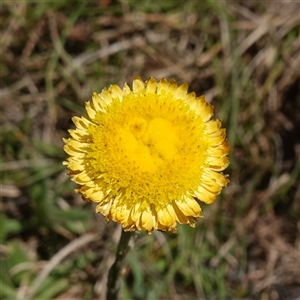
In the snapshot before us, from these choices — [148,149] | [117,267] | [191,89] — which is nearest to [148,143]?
[148,149]

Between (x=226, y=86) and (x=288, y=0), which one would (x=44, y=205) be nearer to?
(x=226, y=86)

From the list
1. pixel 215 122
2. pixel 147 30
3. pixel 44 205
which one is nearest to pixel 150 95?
pixel 215 122

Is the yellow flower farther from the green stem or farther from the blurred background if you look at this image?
the blurred background

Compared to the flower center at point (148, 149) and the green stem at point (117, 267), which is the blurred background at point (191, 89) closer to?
the green stem at point (117, 267)

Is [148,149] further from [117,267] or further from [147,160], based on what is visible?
[117,267]

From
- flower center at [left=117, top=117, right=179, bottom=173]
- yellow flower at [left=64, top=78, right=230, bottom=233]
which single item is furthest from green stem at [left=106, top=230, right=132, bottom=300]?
flower center at [left=117, top=117, right=179, bottom=173]
